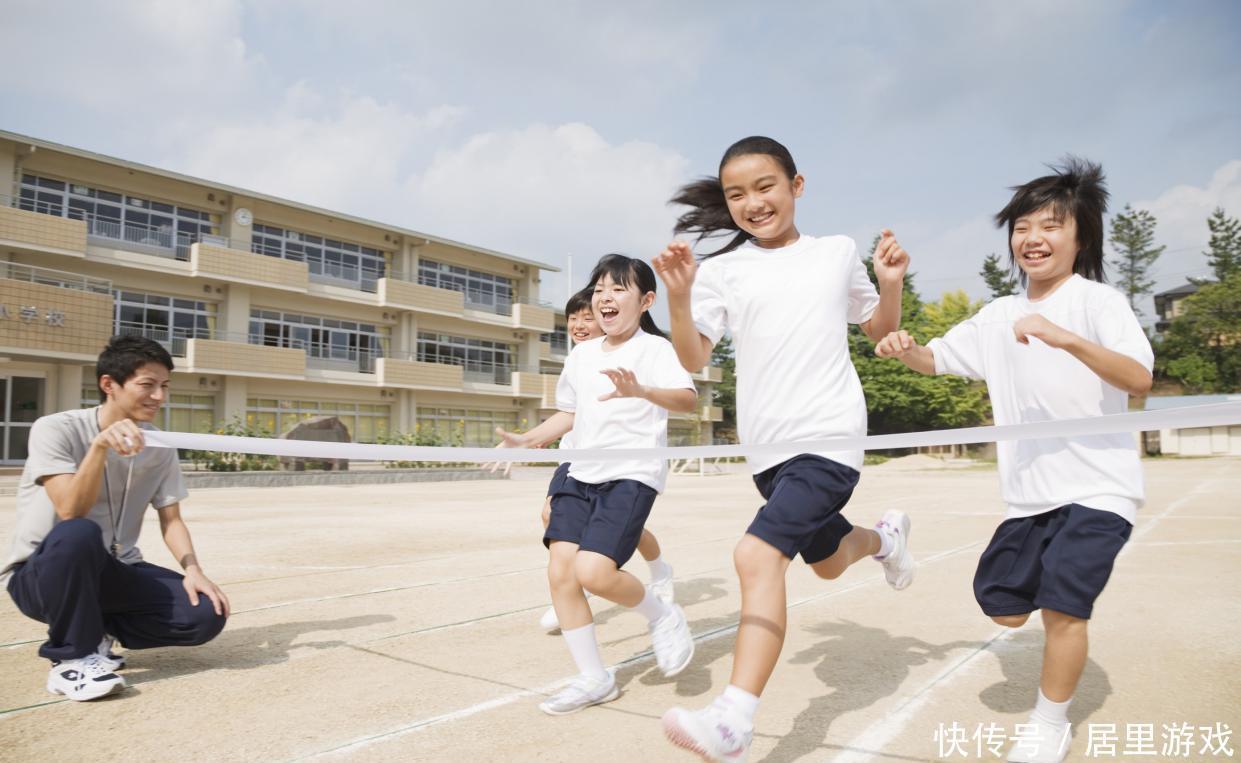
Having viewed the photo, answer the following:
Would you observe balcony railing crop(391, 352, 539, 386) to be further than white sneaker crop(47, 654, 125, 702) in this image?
Yes

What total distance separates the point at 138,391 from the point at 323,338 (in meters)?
30.3

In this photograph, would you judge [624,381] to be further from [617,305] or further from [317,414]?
[317,414]

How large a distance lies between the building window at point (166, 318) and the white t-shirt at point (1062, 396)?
93.6 feet

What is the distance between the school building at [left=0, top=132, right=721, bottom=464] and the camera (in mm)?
23250

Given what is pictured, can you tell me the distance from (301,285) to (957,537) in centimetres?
2700

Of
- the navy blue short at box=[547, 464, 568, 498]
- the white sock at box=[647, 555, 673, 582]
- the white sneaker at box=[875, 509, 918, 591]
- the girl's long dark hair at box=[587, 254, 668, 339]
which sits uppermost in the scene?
the girl's long dark hair at box=[587, 254, 668, 339]

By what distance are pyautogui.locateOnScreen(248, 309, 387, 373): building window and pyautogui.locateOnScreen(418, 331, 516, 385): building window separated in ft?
7.37

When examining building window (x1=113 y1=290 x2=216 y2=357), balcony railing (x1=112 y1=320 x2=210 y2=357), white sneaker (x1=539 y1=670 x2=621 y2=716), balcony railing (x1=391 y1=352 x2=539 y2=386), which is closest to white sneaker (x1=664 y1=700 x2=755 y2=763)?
white sneaker (x1=539 y1=670 x2=621 y2=716)

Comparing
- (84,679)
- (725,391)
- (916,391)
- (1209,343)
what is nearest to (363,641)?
(84,679)

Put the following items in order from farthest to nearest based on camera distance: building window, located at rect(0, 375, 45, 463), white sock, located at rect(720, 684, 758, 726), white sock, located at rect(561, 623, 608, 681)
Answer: building window, located at rect(0, 375, 45, 463)
white sock, located at rect(561, 623, 608, 681)
white sock, located at rect(720, 684, 758, 726)

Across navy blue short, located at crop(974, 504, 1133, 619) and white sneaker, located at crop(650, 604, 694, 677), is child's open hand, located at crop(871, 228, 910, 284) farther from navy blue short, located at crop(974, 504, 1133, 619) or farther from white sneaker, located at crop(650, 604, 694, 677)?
white sneaker, located at crop(650, 604, 694, 677)

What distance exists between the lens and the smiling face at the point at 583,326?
453 cm

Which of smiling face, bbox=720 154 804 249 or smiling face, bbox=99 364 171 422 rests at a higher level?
smiling face, bbox=720 154 804 249

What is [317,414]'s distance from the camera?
31422 millimetres
